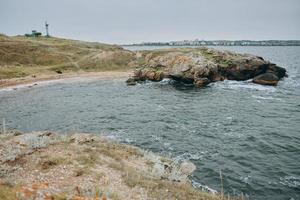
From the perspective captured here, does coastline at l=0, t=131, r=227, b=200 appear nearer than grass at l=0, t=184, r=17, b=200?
No

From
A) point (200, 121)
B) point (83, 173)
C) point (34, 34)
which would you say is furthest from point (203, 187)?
point (34, 34)

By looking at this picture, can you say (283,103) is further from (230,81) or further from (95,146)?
(95,146)

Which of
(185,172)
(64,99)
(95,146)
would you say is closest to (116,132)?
(95,146)

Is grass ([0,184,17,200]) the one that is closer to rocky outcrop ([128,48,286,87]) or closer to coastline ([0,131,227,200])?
coastline ([0,131,227,200])

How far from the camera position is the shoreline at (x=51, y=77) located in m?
63.4

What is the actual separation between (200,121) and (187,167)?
577 inches

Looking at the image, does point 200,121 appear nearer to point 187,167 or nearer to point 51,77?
point 187,167

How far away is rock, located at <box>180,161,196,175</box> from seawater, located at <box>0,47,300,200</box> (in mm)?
485

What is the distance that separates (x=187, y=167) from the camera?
72.1 ft

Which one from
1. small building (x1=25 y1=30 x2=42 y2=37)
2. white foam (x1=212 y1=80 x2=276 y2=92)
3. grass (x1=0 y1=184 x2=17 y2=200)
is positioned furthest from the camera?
small building (x1=25 y1=30 x2=42 y2=37)

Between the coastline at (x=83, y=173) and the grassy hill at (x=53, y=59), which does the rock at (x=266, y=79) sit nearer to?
the grassy hill at (x=53, y=59)

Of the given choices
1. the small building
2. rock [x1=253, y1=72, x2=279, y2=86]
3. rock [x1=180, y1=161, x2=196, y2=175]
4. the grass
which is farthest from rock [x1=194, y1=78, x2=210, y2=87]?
the small building

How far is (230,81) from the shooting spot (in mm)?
68250

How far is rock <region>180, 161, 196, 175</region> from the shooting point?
2109cm
